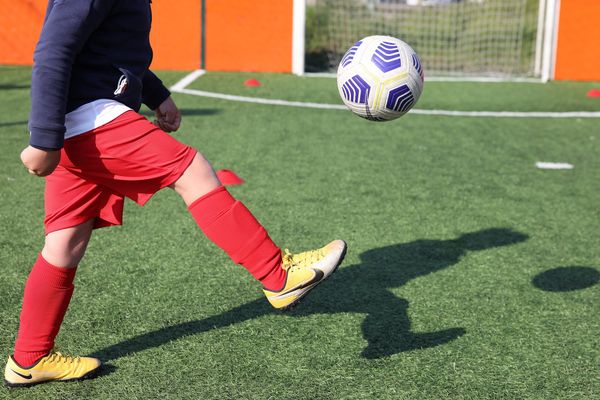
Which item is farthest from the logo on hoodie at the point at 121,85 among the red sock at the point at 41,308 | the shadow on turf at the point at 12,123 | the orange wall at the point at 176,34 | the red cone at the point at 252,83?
the orange wall at the point at 176,34

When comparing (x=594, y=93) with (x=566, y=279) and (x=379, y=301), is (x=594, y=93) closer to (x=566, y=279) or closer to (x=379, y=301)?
(x=566, y=279)

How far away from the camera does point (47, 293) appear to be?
2848 millimetres

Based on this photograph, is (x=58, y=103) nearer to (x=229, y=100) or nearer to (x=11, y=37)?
(x=229, y=100)

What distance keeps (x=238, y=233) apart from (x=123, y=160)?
459 millimetres

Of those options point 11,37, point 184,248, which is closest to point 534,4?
point 11,37

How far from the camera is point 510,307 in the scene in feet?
12.2

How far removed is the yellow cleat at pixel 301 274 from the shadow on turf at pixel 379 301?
0.63m

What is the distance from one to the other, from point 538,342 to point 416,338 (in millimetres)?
532

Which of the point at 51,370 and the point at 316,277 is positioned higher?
the point at 316,277

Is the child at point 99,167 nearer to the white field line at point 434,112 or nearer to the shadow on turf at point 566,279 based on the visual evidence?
the shadow on turf at point 566,279

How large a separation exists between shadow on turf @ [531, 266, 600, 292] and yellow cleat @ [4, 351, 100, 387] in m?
2.36

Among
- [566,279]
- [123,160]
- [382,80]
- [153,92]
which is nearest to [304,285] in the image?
[123,160]

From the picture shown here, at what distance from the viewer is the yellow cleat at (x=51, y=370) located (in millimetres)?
2855

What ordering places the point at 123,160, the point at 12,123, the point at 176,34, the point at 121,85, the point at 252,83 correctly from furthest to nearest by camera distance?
the point at 176,34
the point at 252,83
the point at 12,123
the point at 121,85
the point at 123,160
